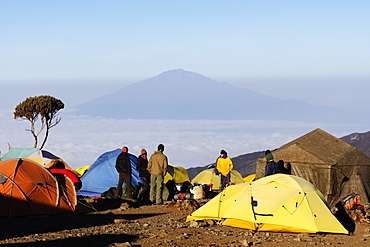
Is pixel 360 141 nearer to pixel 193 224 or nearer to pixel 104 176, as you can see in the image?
pixel 104 176

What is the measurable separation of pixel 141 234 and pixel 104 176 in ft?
39.8

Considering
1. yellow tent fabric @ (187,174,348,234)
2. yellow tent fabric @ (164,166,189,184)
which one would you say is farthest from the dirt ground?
yellow tent fabric @ (164,166,189,184)

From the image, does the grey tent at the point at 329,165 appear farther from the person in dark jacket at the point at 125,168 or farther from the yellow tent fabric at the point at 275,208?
the person in dark jacket at the point at 125,168

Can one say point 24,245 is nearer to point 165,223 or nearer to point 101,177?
point 165,223

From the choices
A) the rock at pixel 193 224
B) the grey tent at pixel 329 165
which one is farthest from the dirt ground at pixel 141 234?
the grey tent at pixel 329 165

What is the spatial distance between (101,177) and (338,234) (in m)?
12.8

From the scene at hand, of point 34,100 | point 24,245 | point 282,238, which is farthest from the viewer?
point 34,100

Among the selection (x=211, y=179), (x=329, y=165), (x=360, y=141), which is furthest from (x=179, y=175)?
(x=360, y=141)

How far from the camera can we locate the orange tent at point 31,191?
1633cm

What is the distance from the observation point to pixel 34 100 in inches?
1898

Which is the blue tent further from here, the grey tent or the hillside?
the hillside

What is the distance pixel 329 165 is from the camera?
64.6ft

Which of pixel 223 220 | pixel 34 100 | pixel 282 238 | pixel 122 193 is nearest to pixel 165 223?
pixel 223 220

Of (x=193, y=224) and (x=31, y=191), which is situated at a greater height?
(x=31, y=191)
